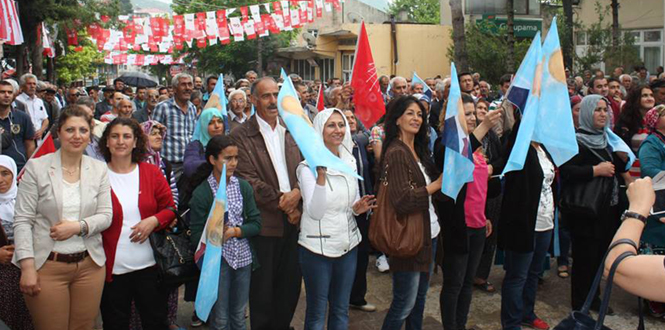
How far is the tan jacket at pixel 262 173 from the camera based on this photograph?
3.99 meters

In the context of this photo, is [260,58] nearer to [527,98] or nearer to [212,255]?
[527,98]

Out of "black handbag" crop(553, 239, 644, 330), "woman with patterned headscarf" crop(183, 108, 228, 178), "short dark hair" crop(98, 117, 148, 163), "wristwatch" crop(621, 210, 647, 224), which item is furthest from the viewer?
"woman with patterned headscarf" crop(183, 108, 228, 178)

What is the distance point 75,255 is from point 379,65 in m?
27.0

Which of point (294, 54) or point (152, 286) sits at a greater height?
point (294, 54)

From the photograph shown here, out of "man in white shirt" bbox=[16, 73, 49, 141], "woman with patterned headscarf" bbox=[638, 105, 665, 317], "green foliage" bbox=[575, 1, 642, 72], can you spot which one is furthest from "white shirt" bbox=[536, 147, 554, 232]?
"green foliage" bbox=[575, 1, 642, 72]

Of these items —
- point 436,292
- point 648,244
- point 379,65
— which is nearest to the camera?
point 648,244

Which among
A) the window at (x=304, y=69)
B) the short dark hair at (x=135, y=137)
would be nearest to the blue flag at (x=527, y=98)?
the short dark hair at (x=135, y=137)

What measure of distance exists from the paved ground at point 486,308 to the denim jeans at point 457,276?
0.56m

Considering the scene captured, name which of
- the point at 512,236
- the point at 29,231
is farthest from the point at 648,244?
the point at 29,231

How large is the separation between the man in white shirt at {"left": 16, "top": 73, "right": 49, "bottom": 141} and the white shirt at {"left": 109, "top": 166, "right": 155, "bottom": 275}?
5.33 meters

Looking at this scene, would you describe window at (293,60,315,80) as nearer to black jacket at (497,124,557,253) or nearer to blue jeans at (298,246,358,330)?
black jacket at (497,124,557,253)

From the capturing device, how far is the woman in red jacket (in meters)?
3.76

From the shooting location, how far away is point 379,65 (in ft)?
97.2

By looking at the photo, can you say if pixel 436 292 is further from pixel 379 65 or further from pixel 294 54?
pixel 294 54
